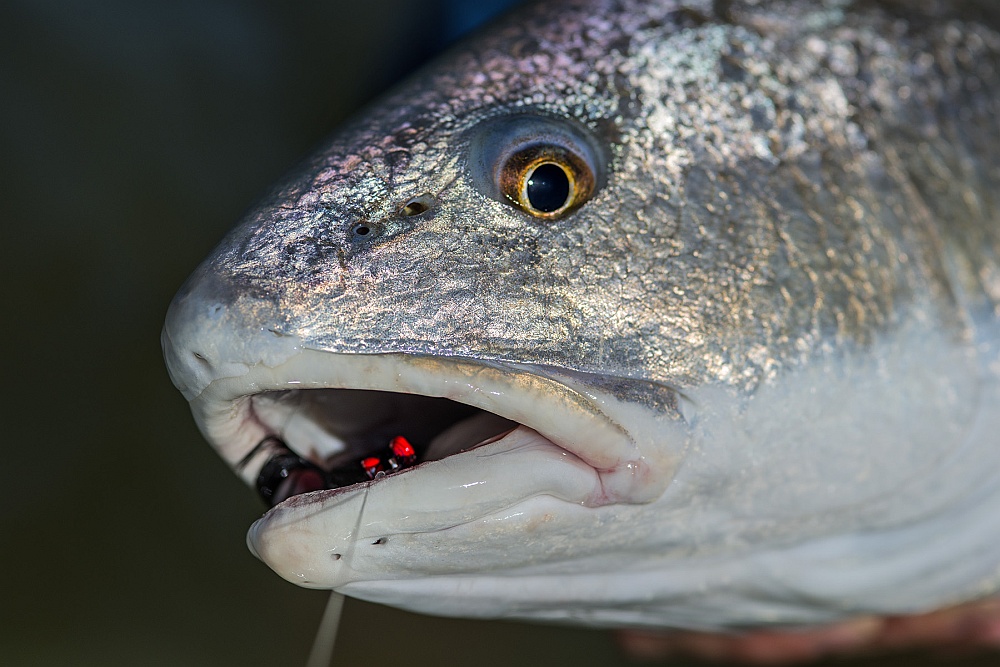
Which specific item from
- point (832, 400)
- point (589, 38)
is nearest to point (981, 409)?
point (832, 400)

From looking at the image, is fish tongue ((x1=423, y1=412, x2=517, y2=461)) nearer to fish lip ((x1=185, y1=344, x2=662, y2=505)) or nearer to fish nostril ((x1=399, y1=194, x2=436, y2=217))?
fish lip ((x1=185, y1=344, x2=662, y2=505))

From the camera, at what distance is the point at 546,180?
0.68 metres

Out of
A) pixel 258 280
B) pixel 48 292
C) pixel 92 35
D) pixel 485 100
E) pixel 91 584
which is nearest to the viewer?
pixel 258 280

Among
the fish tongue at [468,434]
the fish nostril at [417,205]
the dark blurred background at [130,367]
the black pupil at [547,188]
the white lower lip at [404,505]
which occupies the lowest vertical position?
the white lower lip at [404,505]

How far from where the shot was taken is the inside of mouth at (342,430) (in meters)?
0.71

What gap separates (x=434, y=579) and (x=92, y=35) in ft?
10.7

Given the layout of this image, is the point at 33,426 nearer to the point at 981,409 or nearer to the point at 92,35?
the point at 92,35

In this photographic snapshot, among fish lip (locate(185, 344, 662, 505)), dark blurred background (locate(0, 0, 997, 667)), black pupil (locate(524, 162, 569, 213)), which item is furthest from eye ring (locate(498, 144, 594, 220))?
dark blurred background (locate(0, 0, 997, 667))

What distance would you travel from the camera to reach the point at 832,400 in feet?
2.41

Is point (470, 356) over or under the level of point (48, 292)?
under

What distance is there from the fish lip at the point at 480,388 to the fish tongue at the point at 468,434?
0.08 m

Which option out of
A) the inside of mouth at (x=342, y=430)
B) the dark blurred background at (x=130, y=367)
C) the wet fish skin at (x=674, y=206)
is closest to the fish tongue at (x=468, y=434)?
the inside of mouth at (x=342, y=430)

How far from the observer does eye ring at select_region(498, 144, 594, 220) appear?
0.67 meters

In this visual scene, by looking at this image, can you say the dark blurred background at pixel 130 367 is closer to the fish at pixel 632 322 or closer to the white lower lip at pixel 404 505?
the fish at pixel 632 322
